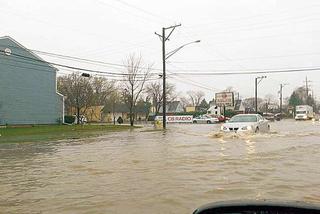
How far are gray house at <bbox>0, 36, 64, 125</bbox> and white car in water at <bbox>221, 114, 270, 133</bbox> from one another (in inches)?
1020

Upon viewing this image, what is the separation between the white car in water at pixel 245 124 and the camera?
25.6m

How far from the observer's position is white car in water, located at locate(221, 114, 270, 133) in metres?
25.6

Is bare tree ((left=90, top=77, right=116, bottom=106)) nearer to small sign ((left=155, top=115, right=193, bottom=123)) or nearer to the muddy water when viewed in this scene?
small sign ((left=155, top=115, right=193, bottom=123))

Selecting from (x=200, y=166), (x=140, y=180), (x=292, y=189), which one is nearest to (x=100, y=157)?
(x=200, y=166)

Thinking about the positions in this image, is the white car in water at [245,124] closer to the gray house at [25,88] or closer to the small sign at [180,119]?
the gray house at [25,88]

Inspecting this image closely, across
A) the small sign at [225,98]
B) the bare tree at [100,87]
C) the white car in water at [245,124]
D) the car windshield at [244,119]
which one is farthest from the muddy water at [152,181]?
the bare tree at [100,87]

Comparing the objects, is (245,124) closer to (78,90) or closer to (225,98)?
(78,90)

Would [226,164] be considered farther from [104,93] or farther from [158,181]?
[104,93]

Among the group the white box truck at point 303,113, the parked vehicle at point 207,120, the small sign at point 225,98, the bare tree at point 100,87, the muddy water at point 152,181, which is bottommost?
the muddy water at point 152,181

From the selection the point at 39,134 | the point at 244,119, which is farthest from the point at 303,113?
the point at 244,119

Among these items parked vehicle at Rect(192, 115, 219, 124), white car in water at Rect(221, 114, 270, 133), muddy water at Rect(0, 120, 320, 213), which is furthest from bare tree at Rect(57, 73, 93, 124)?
muddy water at Rect(0, 120, 320, 213)

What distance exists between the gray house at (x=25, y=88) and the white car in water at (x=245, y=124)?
25895 millimetres

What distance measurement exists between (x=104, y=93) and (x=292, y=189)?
81759 mm

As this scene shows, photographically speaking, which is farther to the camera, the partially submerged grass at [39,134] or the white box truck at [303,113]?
the white box truck at [303,113]
